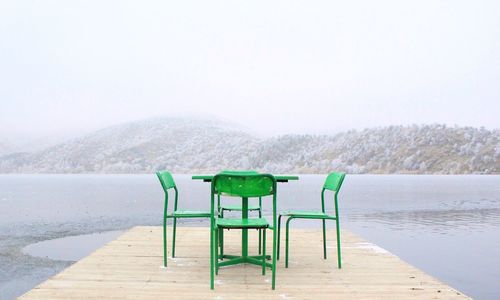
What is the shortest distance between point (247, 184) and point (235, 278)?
1.10 m

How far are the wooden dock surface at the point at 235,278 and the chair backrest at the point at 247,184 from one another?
0.87m

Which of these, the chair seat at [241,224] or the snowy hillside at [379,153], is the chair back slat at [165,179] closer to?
the chair seat at [241,224]

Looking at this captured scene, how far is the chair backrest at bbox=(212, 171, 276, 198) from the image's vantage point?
4.48 m

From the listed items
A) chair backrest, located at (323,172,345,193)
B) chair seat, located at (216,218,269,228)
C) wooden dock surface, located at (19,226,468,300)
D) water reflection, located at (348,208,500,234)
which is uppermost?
chair backrest, located at (323,172,345,193)

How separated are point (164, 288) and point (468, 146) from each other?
158m

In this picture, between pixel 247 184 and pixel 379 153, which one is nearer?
pixel 247 184

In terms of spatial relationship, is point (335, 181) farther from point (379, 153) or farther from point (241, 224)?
point (379, 153)

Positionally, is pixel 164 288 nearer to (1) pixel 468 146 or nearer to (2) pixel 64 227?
(2) pixel 64 227

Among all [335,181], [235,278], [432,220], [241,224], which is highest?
[335,181]

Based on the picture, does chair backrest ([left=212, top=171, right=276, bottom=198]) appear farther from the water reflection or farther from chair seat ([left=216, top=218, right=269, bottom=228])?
the water reflection

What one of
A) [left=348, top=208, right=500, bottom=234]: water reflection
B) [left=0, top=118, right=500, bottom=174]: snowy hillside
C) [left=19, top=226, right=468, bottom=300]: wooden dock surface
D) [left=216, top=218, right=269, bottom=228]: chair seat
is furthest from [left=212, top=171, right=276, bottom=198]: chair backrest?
[left=0, top=118, right=500, bottom=174]: snowy hillside

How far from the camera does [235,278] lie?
5.01 m

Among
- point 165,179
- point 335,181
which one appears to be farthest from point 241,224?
point 335,181

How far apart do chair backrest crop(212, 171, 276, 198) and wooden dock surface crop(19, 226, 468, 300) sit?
0.87 meters
